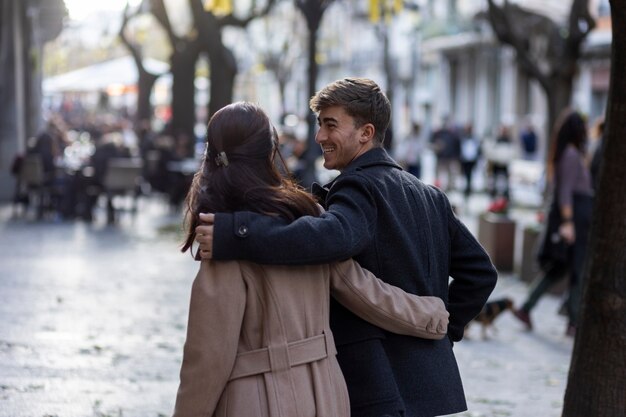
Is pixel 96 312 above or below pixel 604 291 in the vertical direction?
below

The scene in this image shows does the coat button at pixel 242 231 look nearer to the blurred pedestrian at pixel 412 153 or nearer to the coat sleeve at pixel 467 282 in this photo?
the coat sleeve at pixel 467 282

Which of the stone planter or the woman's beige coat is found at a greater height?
the woman's beige coat

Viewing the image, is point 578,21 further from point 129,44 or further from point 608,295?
point 129,44

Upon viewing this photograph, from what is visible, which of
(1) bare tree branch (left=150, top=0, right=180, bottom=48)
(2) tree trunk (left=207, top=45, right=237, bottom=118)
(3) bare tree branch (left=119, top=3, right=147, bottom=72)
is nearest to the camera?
(2) tree trunk (left=207, top=45, right=237, bottom=118)

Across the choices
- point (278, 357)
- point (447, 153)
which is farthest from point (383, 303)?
point (447, 153)

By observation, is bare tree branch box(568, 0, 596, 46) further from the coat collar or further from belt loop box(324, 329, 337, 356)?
belt loop box(324, 329, 337, 356)

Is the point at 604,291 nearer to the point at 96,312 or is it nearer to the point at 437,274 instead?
the point at 437,274

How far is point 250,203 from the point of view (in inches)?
149

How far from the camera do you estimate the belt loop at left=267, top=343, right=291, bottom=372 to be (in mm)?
3752

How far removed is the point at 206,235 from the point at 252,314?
0.84 feet

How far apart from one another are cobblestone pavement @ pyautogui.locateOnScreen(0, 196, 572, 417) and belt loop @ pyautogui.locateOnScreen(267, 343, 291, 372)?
3.49 m

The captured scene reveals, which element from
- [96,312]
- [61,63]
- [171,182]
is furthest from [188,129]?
[61,63]

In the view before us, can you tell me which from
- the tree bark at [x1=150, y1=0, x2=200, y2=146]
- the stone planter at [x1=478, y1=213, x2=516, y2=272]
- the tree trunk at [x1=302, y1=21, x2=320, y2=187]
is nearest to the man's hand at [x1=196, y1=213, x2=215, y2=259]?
the tree trunk at [x1=302, y1=21, x2=320, y2=187]

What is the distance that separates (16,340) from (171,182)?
15.0 m
